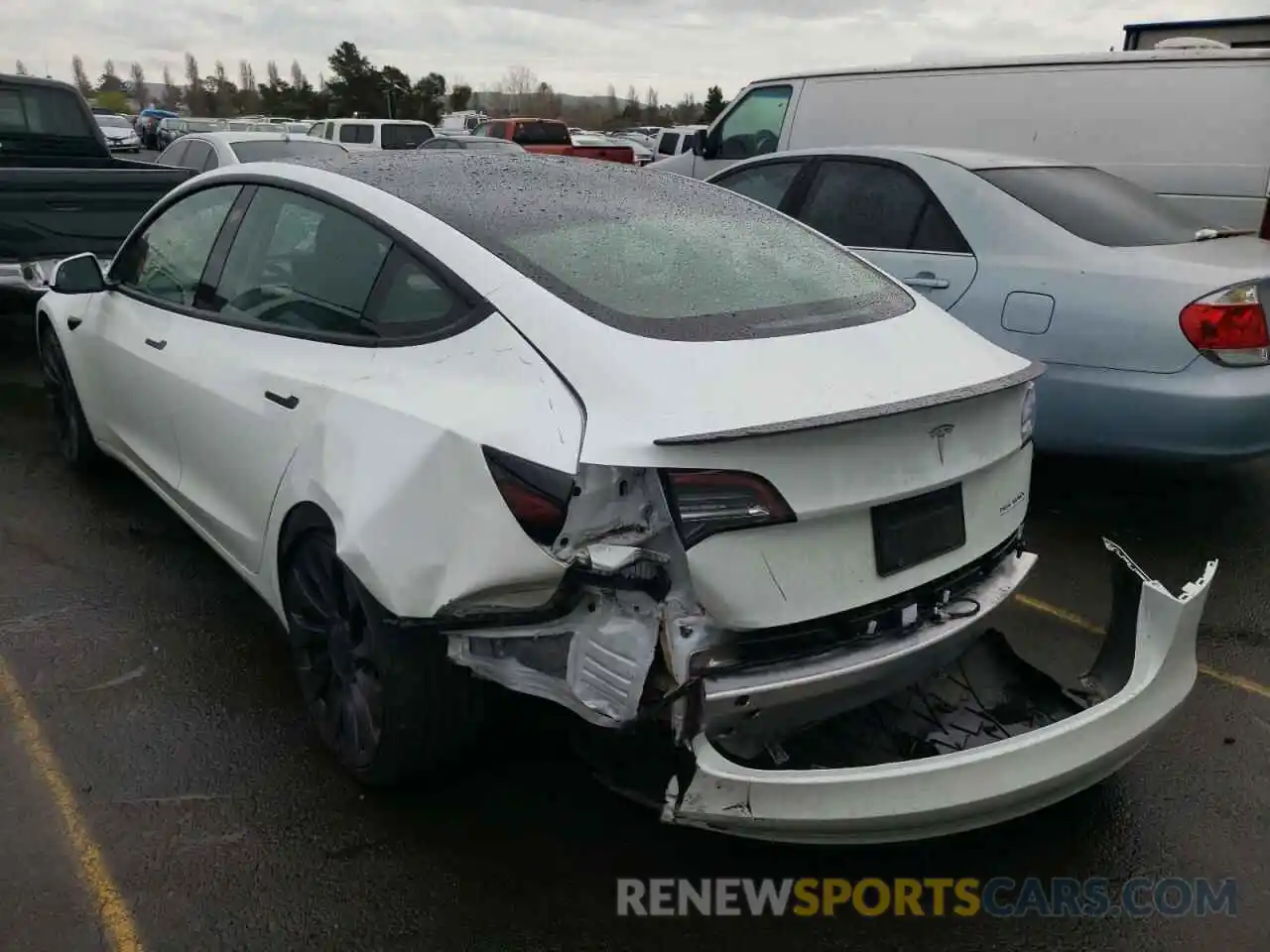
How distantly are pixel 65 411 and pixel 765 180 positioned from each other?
3817 mm

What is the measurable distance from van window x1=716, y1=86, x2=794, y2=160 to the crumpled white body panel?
713cm

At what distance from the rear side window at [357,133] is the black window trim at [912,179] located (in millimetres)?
17129

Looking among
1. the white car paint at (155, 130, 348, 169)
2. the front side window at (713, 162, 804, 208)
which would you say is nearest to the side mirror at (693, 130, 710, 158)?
Answer: the front side window at (713, 162, 804, 208)

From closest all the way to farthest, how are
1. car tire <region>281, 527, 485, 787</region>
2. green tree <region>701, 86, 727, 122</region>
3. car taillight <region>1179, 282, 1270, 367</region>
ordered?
car tire <region>281, 527, 485, 787</region> < car taillight <region>1179, 282, 1270, 367</region> < green tree <region>701, 86, 727, 122</region>

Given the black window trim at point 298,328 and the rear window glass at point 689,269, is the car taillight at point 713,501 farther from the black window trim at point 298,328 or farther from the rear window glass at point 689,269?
the black window trim at point 298,328

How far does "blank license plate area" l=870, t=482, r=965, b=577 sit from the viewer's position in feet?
7.67

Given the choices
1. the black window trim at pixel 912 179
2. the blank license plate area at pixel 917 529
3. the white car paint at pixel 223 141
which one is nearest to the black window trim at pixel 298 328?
the blank license plate area at pixel 917 529

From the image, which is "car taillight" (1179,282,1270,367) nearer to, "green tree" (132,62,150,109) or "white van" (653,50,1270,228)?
"white van" (653,50,1270,228)

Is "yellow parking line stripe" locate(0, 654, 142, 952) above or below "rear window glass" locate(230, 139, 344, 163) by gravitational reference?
below

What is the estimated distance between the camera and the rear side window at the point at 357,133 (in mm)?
21219

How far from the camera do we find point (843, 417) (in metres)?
2.21

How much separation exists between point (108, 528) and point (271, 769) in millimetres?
2200

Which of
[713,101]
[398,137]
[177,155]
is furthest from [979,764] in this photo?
[713,101]

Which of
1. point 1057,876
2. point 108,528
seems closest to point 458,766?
point 1057,876
